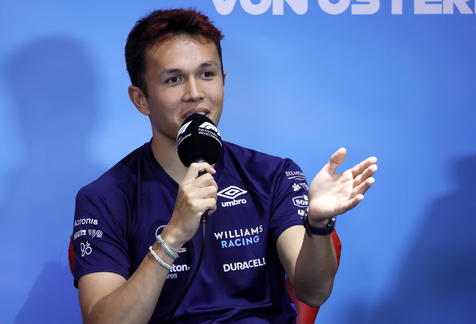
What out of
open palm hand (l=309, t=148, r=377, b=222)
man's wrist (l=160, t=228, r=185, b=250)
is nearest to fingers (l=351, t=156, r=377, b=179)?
open palm hand (l=309, t=148, r=377, b=222)

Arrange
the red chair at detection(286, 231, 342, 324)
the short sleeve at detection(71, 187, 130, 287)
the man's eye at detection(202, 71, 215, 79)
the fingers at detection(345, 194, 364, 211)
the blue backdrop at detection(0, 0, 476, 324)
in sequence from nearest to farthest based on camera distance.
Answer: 1. the fingers at detection(345, 194, 364, 211)
2. the short sleeve at detection(71, 187, 130, 287)
3. the man's eye at detection(202, 71, 215, 79)
4. the red chair at detection(286, 231, 342, 324)
5. the blue backdrop at detection(0, 0, 476, 324)

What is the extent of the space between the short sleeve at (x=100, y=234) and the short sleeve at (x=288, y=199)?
36 centimetres

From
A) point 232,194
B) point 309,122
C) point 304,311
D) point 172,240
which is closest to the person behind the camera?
point 172,240

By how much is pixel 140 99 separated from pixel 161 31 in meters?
0.19

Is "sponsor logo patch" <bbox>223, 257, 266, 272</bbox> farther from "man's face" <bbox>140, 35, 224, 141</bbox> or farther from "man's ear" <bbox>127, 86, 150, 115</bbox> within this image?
"man's ear" <bbox>127, 86, 150, 115</bbox>

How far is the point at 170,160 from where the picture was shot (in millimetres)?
1813

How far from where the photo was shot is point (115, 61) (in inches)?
96.5

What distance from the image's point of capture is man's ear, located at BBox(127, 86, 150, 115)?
187 centimetres

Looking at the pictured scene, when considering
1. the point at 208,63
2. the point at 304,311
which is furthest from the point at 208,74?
the point at 304,311

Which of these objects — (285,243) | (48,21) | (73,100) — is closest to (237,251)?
(285,243)

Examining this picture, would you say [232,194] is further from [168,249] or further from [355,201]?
[355,201]

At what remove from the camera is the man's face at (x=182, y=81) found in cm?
171

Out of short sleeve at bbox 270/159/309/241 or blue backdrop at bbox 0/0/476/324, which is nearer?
short sleeve at bbox 270/159/309/241

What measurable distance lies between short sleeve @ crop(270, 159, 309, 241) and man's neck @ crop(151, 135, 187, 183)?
24 centimetres
